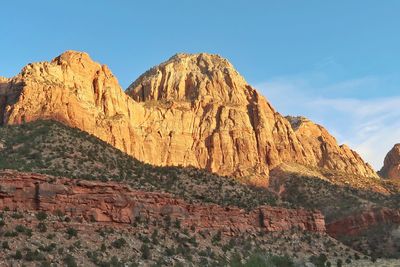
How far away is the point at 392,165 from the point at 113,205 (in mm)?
143076

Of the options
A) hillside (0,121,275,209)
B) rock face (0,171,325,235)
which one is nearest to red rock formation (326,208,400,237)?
hillside (0,121,275,209)

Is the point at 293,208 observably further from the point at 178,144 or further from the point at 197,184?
the point at 178,144

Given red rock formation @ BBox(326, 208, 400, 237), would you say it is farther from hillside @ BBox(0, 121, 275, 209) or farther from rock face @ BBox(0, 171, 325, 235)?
rock face @ BBox(0, 171, 325, 235)

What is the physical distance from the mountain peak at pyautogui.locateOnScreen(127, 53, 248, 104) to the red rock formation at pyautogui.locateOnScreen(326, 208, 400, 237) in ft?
135

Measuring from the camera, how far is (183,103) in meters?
118

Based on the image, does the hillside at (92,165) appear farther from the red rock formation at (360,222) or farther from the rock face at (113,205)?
the red rock formation at (360,222)

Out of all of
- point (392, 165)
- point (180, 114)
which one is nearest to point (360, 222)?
point (180, 114)

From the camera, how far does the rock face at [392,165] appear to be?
557ft

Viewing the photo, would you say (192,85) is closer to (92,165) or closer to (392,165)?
(92,165)

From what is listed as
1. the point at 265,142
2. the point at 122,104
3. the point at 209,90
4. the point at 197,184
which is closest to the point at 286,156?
the point at 265,142

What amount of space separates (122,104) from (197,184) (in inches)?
1299

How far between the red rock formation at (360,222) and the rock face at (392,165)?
82046 millimetres

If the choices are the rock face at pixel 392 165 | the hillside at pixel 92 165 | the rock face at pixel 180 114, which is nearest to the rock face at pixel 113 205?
the hillside at pixel 92 165

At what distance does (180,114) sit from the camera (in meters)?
113
